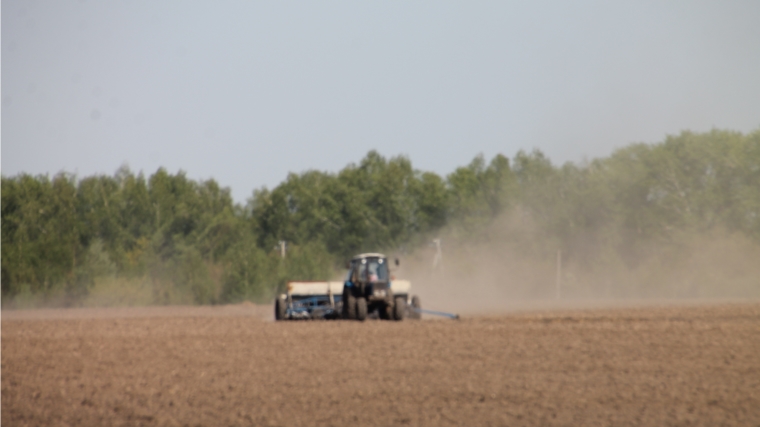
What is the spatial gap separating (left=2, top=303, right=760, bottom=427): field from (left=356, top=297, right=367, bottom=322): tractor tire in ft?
8.01

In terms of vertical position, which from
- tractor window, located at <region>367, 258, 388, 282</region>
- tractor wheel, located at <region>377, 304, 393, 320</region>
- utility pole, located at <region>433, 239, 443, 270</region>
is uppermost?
utility pole, located at <region>433, 239, 443, 270</region>

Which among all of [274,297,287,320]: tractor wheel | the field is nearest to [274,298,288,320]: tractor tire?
[274,297,287,320]: tractor wheel

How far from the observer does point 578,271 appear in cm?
8131

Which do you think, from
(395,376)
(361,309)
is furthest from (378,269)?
(395,376)

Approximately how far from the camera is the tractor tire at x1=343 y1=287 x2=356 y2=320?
30.8 meters

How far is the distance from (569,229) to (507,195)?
6863 millimetres

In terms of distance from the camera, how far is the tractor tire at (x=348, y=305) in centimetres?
3075

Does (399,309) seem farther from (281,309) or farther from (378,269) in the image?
A: (281,309)

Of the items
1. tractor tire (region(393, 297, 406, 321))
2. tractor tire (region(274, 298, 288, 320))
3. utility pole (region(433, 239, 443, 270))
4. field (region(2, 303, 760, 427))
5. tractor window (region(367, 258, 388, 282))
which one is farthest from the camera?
utility pole (region(433, 239, 443, 270))

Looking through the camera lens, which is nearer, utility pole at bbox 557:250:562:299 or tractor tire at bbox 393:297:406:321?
tractor tire at bbox 393:297:406:321

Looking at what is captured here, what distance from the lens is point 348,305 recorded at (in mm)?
31266

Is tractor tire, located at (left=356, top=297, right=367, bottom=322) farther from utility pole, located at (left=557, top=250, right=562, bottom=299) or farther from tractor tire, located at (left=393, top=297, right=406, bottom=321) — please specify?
utility pole, located at (left=557, top=250, right=562, bottom=299)

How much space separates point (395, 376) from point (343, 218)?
232 feet

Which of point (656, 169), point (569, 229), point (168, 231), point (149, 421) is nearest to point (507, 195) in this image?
point (569, 229)
